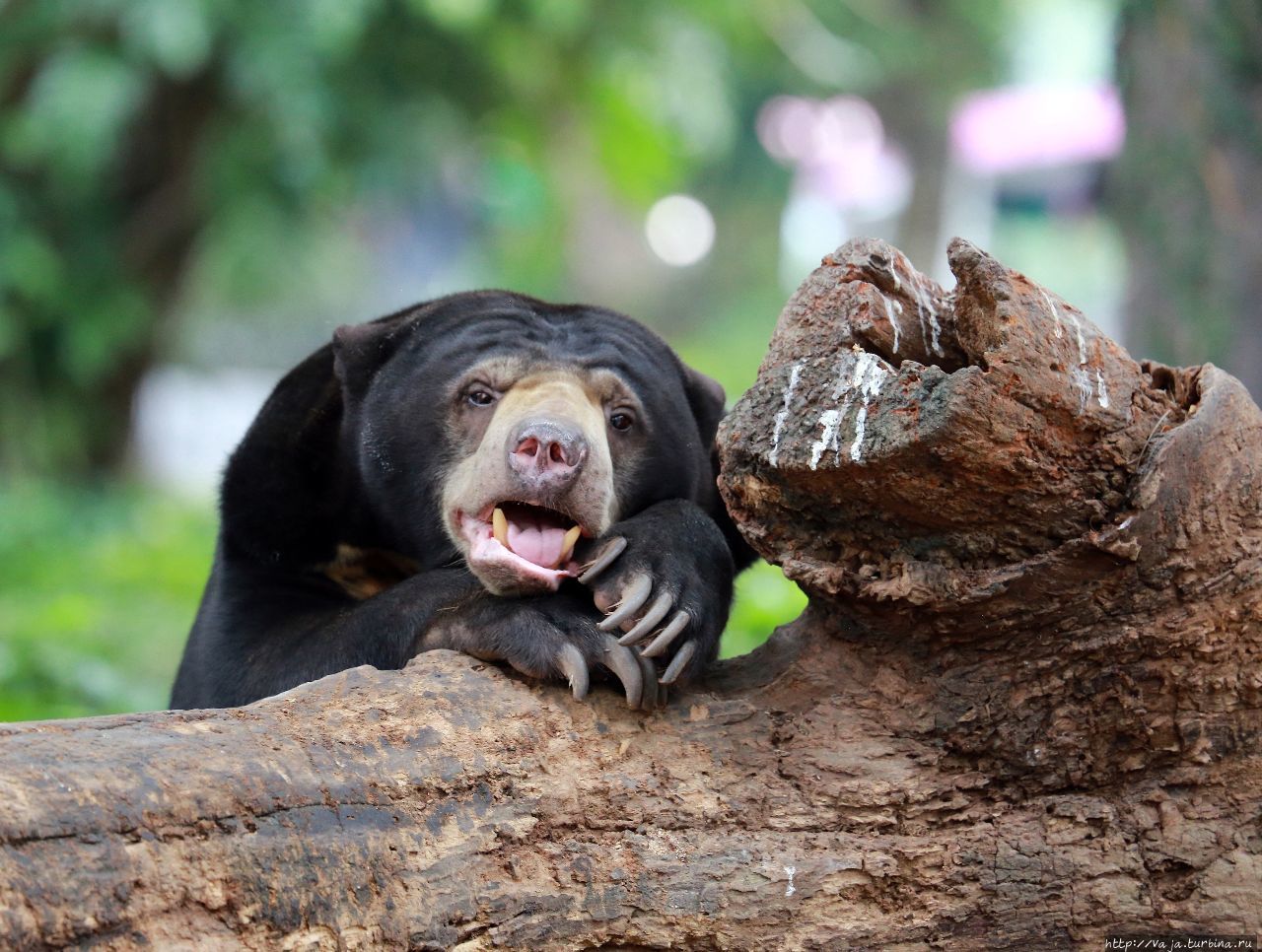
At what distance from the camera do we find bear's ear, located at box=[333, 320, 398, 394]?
12.4 ft

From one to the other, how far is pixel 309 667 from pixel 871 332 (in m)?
1.44

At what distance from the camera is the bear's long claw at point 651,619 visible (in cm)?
269

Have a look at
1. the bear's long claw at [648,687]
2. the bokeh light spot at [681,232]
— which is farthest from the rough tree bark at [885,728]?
the bokeh light spot at [681,232]

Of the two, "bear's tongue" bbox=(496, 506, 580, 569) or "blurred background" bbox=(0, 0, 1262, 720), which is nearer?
"bear's tongue" bbox=(496, 506, 580, 569)

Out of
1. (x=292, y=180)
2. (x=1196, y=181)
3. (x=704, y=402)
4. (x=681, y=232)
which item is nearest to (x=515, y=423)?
(x=704, y=402)

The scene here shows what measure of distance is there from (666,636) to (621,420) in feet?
3.58

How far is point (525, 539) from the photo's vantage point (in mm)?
3139

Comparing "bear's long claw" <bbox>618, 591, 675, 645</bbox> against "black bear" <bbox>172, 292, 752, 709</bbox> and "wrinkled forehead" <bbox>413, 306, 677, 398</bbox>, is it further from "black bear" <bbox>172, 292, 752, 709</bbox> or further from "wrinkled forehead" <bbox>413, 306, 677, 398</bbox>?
"wrinkled forehead" <bbox>413, 306, 677, 398</bbox>

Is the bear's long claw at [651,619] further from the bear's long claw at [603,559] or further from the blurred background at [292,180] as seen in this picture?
the blurred background at [292,180]

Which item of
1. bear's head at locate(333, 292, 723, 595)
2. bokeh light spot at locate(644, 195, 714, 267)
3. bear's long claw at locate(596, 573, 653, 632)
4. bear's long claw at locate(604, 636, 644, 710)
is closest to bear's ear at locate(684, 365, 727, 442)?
bear's head at locate(333, 292, 723, 595)

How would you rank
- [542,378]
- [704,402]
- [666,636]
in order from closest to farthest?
1. [666,636]
2. [542,378]
3. [704,402]

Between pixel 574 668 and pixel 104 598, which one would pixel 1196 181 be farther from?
pixel 104 598

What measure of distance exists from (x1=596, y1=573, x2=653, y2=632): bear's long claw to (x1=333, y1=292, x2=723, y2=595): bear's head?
32cm

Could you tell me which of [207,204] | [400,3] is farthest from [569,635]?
[207,204]
